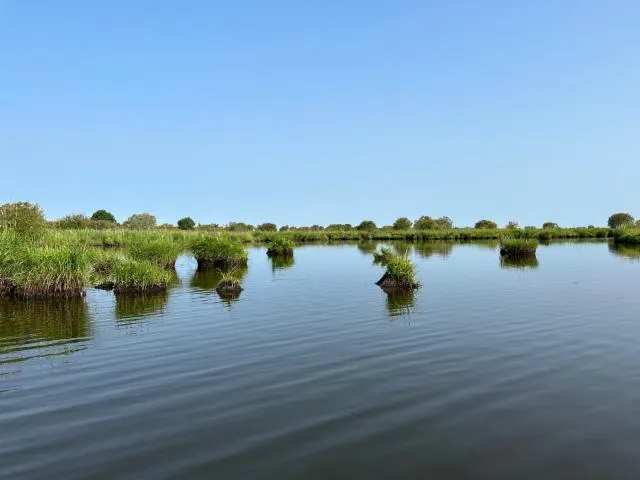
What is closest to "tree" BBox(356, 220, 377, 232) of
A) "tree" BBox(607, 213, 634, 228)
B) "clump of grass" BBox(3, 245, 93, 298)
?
"tree" BBox(607, 213, 634, 228)

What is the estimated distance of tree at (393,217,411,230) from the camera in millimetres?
106750

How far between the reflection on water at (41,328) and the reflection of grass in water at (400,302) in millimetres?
9029

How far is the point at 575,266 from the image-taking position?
1276 inches

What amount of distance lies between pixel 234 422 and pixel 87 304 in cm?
1422

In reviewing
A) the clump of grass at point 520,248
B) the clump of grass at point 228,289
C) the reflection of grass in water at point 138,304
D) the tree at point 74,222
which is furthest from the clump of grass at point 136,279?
the tree at point 74,222

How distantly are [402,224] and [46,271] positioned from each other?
91169mm

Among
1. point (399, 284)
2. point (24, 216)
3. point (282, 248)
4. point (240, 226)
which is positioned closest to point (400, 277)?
point (399, 284)

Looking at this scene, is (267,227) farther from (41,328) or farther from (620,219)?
(41,328)

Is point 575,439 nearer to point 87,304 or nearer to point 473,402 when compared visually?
point 473,402

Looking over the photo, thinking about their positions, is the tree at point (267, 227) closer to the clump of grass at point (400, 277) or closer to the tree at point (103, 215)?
the tree at point (103, 215)

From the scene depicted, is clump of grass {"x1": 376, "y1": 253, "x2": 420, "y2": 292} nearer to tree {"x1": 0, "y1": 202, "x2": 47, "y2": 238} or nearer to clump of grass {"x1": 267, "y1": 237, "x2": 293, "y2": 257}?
tree {"x1": 0, "y1": 202, "x2": 47, "y2": 238}

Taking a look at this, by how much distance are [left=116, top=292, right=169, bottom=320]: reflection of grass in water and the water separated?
0.75ft

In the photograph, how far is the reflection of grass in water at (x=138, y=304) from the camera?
685 inches

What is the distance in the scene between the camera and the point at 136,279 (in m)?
22.3
